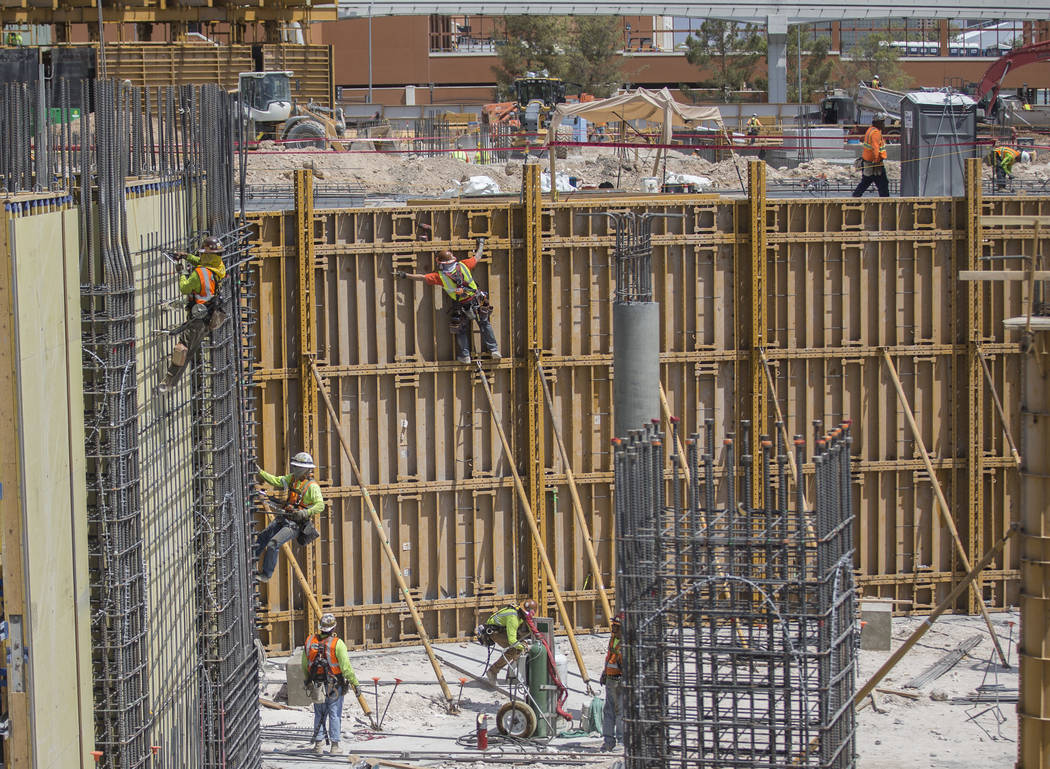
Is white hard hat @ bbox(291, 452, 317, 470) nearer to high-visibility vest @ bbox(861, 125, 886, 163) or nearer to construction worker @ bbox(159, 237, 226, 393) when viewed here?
construction worker @ bbox(159, 237, 226, 393)

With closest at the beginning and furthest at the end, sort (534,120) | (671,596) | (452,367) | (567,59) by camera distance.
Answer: (671,596)
(452,367)
(534,120)
(567,59)

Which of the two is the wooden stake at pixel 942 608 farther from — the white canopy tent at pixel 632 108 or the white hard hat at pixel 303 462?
the white canopy tent at pixel 632 108

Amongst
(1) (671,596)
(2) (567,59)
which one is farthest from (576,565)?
(2) (567,59)

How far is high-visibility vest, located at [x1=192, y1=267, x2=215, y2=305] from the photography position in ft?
50.5

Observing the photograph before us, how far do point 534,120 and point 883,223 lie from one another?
73.3 ft

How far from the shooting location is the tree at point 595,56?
66.2 m

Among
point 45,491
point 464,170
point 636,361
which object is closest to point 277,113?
point 464,170

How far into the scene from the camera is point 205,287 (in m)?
15.4

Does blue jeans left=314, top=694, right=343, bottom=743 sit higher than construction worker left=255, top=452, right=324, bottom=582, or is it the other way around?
construction worker left=255, top=452, right=324, bottom=582

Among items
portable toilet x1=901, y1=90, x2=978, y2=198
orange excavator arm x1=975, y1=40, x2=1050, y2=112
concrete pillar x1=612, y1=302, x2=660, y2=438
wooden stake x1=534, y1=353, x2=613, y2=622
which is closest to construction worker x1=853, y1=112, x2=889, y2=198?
portable toilet x1=901, y1=90, x2=978, y2=198

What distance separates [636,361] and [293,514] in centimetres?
482

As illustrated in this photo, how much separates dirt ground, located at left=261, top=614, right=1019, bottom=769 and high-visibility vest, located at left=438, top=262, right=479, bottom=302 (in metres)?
4.72

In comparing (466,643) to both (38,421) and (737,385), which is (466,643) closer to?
(737,385)

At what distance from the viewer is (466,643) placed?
72.3 ft
